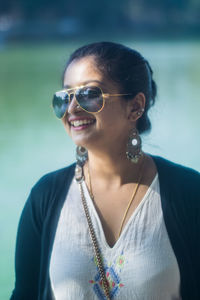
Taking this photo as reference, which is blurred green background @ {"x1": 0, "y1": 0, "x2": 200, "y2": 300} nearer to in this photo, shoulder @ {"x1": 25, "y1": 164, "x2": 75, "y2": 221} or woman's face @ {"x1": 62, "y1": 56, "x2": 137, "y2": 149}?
woman's face @ {"x1": 62, "y1": 56, "x2": 137, "y2": 149}

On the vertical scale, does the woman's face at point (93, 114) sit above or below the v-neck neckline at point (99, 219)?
above

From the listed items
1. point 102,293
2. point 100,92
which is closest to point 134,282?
point 102,293

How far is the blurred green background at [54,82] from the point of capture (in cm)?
411

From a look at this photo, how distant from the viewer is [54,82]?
8484 millimetres

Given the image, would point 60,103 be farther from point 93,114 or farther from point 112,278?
point 112,278

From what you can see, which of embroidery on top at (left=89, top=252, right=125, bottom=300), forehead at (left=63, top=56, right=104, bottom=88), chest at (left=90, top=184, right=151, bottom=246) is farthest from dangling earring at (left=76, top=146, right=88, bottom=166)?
embroidery on top at (left=89, top=252, right=125, bottom=300)

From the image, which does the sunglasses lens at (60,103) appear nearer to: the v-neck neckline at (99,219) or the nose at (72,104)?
the nose at (72,104)

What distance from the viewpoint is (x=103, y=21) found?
19.7m

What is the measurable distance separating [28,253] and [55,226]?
0.13 meters

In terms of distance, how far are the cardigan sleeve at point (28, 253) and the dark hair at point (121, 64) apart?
1.45ft

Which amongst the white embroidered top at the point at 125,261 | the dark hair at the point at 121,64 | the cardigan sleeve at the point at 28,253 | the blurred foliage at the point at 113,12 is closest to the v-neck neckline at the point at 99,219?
the white embroidered top at the point at 125,261

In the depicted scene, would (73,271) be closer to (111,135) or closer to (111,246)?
(111,246)

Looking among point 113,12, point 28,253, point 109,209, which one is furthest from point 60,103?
point 113,12

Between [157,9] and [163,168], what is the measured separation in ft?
65.0
